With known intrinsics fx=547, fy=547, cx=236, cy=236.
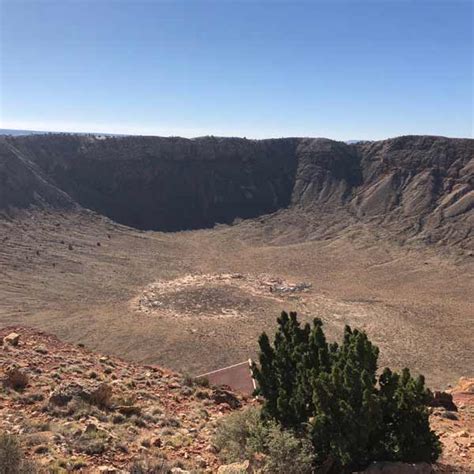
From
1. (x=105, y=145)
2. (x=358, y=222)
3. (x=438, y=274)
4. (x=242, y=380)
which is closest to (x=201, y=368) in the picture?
(x=242, y=380)

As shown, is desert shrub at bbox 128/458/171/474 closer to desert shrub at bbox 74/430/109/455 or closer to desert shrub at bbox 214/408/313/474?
desert shrub at bbox 74/430/109/455

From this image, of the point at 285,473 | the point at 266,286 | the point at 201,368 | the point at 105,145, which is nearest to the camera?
the point at 285,473

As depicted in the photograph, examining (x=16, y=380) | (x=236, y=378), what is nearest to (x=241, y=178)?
(x=236, y=378)

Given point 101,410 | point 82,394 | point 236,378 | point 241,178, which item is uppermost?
point 241,178

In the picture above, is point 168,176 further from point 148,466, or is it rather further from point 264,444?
point 148,466

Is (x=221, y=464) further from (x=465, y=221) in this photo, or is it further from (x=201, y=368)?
(x=465, y=221)

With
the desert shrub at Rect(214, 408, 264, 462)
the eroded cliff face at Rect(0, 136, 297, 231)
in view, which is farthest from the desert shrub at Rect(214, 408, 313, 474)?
the eroded cliff face at Rect(0, 136, 297, 231)

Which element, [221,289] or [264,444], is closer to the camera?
[264,444]
